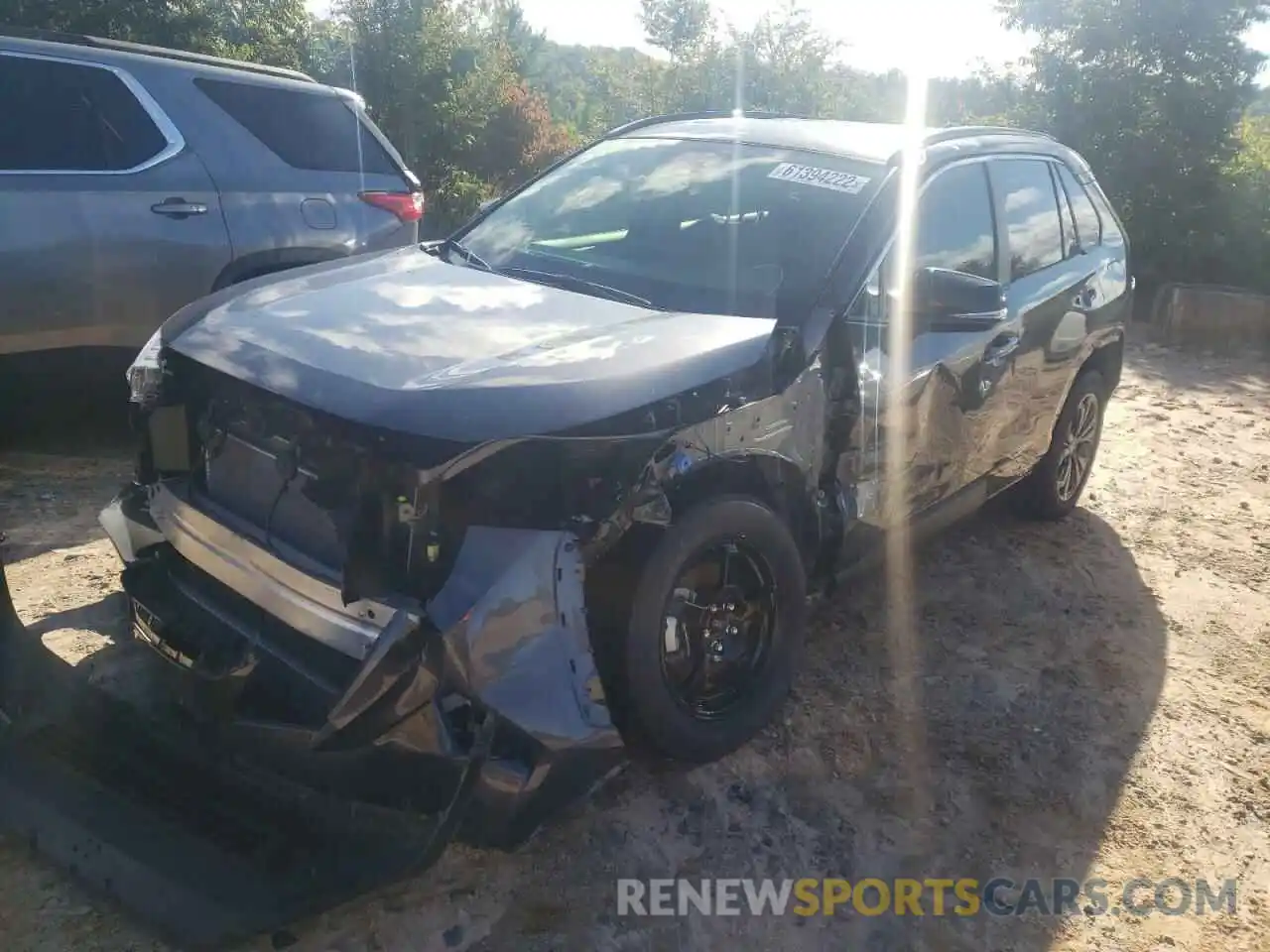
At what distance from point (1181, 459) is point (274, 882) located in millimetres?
6124

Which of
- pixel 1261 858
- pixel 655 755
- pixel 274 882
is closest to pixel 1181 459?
pixel 1261 858

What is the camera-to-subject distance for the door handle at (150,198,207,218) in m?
4.90

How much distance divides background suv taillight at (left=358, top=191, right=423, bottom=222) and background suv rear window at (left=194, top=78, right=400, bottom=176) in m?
0.16

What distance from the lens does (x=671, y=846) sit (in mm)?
2785

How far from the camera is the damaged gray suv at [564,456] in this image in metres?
2.27

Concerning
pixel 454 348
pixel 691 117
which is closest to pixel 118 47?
pixel 691 117

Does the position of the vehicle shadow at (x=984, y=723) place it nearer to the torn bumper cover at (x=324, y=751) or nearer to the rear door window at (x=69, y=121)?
the torn bumper cover at (x=324, y=751)

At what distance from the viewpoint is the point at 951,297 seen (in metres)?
3.32

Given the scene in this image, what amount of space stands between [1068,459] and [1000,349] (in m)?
1.44

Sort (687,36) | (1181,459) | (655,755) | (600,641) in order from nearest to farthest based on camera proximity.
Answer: (600,641), (655,755), (1181,459), (687,36)

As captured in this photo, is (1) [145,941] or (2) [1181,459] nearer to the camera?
(1) [145,941]

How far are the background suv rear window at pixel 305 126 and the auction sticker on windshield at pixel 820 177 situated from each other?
291 cm

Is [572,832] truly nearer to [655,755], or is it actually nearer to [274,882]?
[655,755]

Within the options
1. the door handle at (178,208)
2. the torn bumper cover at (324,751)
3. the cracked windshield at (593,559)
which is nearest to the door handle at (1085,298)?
the cracked windshield at (593,559)
